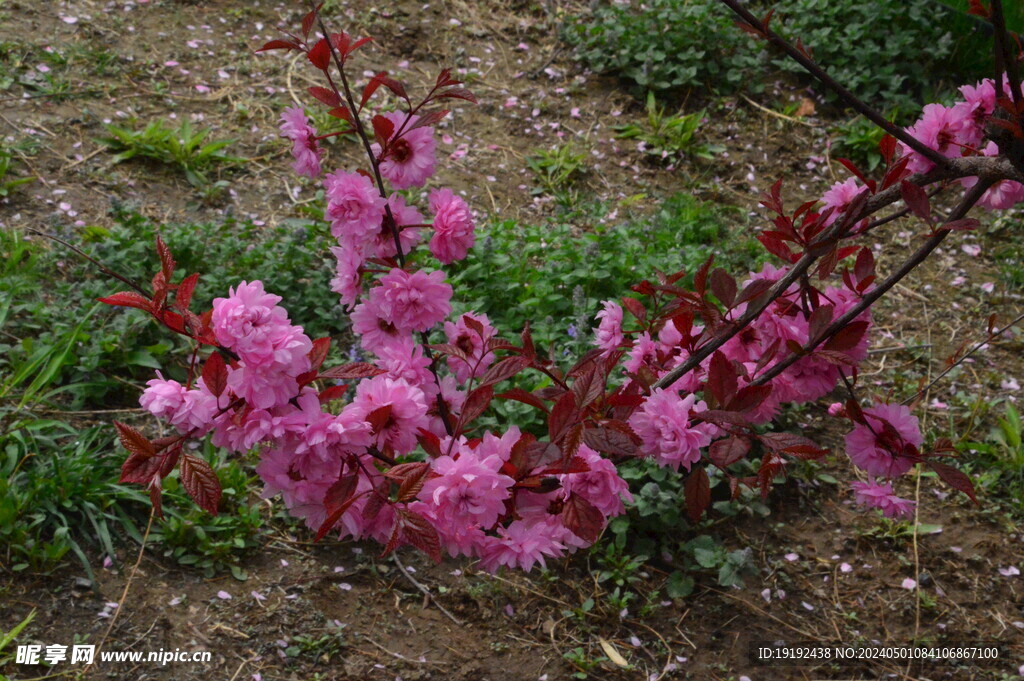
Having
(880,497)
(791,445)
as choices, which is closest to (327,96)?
(791,445)

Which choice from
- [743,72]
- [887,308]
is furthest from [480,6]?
[887,308]

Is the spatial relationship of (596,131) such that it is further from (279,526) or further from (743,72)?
(279,526)

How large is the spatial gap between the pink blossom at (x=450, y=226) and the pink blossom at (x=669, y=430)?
0.52 m

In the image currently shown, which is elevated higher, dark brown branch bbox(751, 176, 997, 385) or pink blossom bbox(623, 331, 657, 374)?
dark brown branch bbox(751, 176, 997, 385)

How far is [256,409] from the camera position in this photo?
1.29 metres

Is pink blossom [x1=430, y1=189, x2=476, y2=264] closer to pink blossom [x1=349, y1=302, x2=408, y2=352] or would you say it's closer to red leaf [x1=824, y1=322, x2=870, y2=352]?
pink blossom [x1=349, y1=302, x2=408, y2=352]

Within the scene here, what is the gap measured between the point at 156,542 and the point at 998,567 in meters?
2.39

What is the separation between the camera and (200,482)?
131 centimetres

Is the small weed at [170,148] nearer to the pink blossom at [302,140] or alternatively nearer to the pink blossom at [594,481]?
the pink blossom at [302,140]

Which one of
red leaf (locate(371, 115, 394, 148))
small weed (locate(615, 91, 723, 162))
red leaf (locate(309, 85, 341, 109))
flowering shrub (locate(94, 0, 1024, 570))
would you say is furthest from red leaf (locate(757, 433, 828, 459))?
small weed (locate(615, 91, 723, 162))

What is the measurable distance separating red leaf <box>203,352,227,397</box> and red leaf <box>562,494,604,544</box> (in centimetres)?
58

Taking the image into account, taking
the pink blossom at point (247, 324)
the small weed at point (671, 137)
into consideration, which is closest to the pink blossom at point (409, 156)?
the pink blossom at point (247, 324)

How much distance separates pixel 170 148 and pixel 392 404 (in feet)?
8.97

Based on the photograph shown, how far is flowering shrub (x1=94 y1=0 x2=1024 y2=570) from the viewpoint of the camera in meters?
1.29
